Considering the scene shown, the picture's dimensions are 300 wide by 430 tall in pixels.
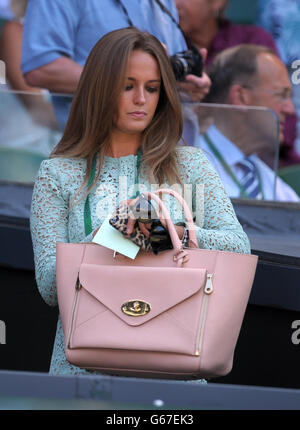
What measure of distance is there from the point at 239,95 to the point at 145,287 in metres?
2.62

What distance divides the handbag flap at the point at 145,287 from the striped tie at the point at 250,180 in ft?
7.21

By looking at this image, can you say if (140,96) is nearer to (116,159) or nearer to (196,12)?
(116,159)

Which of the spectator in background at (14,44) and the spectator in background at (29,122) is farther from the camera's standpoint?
the spectator in background at (14,44)

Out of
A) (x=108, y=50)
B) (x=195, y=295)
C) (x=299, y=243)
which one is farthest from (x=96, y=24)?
(x=195, y=295)

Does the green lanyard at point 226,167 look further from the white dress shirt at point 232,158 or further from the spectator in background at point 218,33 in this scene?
the spectator in background at point 218,33

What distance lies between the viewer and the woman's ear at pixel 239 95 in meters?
4.34

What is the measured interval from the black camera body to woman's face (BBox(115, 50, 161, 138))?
1.85 metres

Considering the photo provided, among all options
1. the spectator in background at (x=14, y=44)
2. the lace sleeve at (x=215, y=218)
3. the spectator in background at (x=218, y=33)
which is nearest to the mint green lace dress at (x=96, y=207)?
the lace sleeve at (x=215, y=218)

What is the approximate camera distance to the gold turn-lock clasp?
6.25 feet

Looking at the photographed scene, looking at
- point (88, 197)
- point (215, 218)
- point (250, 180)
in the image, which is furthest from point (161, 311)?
point (250, 180)

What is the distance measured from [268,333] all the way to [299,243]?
0.60m

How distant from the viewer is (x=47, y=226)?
7.07 feet

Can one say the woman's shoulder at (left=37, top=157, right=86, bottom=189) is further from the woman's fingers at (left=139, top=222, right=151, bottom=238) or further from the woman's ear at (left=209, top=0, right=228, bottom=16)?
the woman's ear at (left=209, top=0, right=228, bottom=16)

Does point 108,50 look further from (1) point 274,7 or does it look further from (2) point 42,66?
(1) point 274,7
